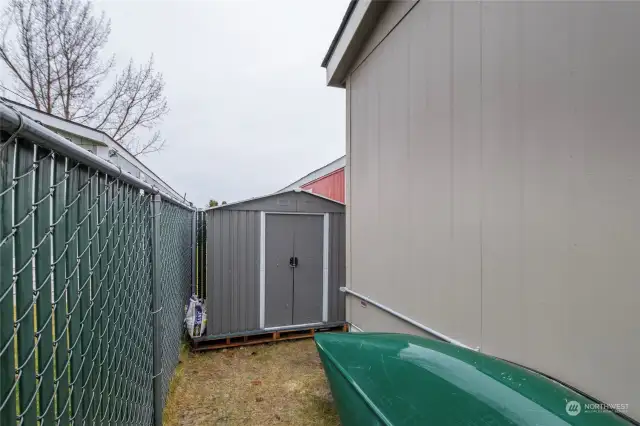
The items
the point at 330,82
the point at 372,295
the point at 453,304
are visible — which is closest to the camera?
the point at 453,304

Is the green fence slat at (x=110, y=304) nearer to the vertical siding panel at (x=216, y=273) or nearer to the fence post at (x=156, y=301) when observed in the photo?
the fence post at (x=156, y=301)

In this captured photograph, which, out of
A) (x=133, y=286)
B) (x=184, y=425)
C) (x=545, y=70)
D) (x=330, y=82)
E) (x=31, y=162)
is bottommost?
(x=184, y=425)

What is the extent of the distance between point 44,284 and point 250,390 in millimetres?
3273

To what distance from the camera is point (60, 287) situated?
1.00 meters

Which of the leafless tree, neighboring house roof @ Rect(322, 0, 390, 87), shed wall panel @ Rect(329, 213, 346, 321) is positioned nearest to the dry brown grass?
shed wall panel @ Rect(329, 213, 346, 321)

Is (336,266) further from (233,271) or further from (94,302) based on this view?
(94,302)

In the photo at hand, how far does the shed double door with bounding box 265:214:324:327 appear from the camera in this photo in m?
5.20

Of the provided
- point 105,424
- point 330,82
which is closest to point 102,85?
point 330,82

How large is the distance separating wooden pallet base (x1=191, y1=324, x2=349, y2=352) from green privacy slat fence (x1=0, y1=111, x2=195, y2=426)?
3.07 metres

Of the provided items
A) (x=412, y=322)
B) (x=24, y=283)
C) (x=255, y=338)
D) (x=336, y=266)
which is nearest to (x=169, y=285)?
(x=255, y=338)

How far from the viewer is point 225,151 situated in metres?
13.6

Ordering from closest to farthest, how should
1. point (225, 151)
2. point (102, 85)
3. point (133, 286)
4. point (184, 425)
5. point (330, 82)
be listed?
point (133, 286)
point (184, 425)
point (330, 82)
point (102, 85)
point (225, 151)

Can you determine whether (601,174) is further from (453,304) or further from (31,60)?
(31,60)

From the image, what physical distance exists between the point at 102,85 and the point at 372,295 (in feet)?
36.7
